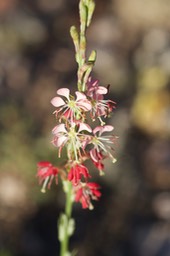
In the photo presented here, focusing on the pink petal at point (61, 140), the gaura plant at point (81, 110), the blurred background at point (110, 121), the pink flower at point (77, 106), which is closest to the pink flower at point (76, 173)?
the gaura plant at point (81, 110)

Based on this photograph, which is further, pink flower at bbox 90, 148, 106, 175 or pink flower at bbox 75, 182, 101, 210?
pink flower at bbox 75, 182, 101, 210

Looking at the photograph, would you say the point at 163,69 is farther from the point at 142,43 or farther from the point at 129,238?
the point at 129,238

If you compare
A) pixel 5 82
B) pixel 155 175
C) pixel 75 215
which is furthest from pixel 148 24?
pixel 75 215

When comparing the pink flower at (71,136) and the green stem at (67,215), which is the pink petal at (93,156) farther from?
the green stem at (67,215)

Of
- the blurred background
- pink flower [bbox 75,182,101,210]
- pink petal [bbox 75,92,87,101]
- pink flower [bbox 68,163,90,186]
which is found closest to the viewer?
pink petal [bbox 75,92,87,101]

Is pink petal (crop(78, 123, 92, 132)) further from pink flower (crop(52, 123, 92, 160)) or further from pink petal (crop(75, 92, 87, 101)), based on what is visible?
pink petal (crop(75, 92, 87, 101))

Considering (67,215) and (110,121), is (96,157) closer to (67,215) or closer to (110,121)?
(67,215)

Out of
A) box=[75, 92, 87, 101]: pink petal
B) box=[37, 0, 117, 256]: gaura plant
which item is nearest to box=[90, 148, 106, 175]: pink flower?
box=[37, 0, 117, 256]: gaura plant

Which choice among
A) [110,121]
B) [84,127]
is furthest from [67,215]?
[110,121]
